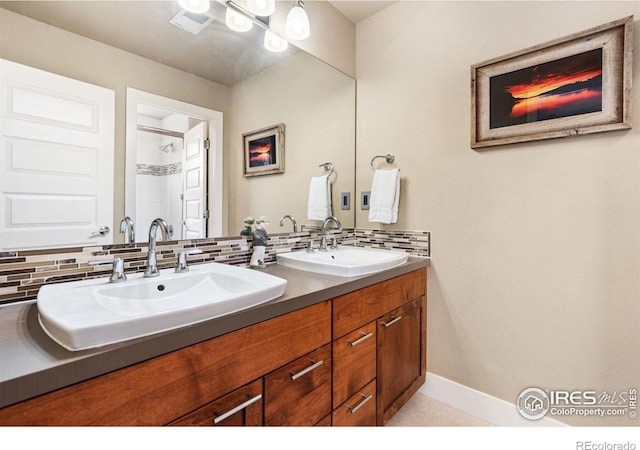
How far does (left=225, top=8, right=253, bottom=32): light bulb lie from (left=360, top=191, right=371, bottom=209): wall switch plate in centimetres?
114

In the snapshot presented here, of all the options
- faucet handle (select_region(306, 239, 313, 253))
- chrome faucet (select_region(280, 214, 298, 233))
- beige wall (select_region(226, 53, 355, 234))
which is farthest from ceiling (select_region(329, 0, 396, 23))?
faucet handle (select_region(306, 239, 313, 253))

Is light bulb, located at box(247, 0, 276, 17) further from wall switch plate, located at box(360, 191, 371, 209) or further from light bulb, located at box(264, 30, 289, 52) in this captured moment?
wall switch plate, located at box(360, 191, 371, 209)

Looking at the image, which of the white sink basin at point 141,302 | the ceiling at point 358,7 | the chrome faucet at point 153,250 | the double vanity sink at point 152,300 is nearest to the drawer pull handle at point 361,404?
the double vanity sink at point 152,300

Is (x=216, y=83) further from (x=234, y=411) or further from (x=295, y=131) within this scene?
(x=234, y=411)

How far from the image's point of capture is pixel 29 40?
0.92 metres

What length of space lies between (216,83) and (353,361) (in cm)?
133

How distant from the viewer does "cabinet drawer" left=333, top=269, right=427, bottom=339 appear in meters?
1.12

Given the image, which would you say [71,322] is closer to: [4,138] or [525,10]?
[4,138]

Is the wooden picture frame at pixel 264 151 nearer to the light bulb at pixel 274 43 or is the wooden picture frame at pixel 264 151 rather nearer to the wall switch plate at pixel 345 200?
the light bulb at pixel 274 43

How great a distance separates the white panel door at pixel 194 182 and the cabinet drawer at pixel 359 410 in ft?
2.95

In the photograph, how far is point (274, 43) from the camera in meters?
1.62

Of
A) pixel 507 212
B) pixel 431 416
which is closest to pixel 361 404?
pixel 431 416

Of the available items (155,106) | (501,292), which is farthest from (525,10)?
(155,106)
